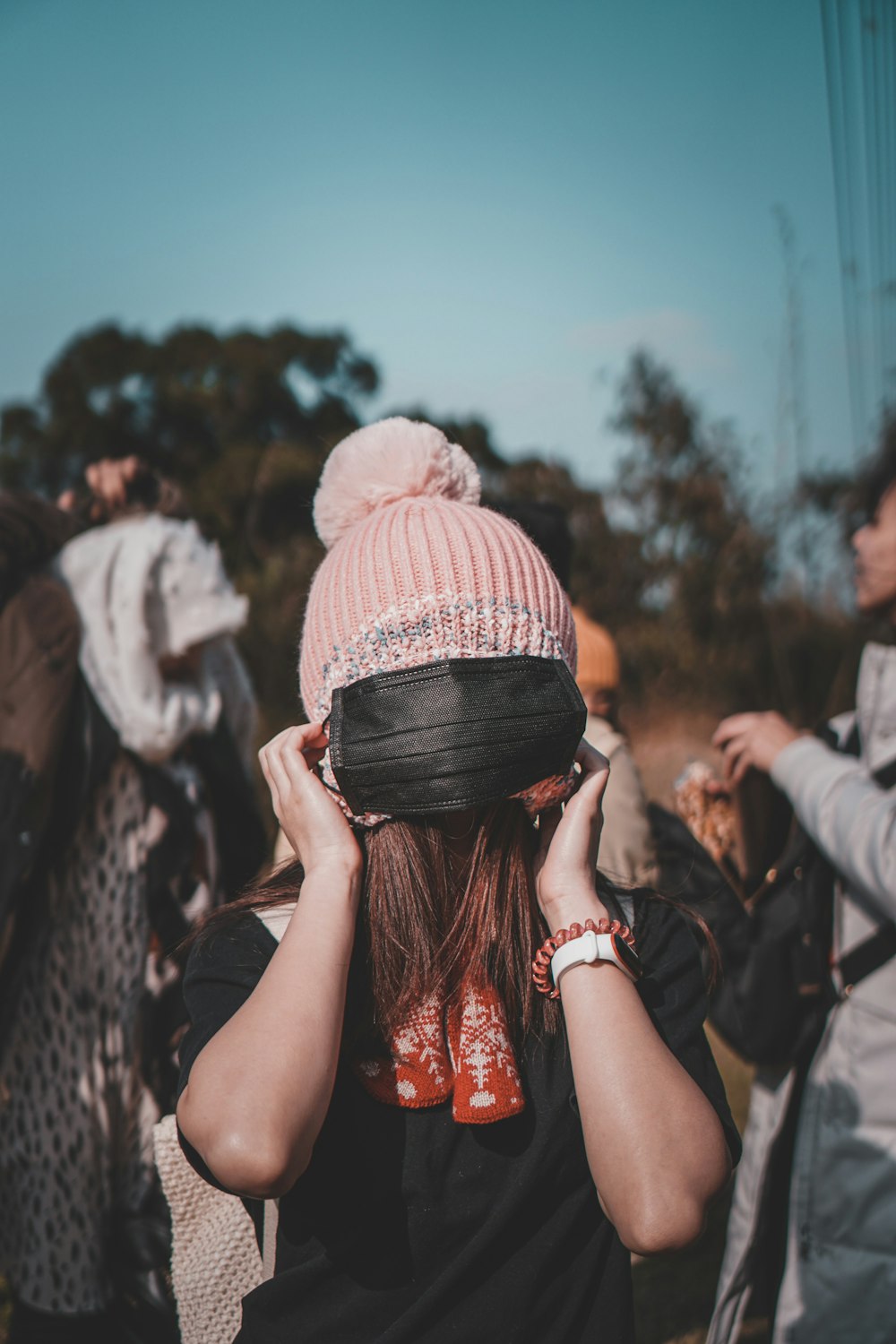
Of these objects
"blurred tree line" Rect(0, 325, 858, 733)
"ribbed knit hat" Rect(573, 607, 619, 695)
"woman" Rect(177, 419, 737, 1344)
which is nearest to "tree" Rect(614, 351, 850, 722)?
"blurred tree line" Rect(0, 325, 858, 733)

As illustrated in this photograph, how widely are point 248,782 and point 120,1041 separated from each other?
33.7 inches

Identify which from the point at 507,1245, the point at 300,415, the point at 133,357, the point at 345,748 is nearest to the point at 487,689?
the point at 345,748

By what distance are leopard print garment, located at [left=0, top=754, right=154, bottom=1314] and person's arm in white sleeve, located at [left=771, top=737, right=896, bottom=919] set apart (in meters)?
1.77

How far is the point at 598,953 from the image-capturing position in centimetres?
122

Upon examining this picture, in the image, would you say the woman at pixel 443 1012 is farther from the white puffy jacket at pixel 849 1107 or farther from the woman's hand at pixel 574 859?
the white puffy jacket at pixel 849 1107

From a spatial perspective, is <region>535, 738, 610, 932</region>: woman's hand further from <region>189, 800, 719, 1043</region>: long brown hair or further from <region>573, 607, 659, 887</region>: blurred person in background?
<region>573, 607, 659, 887</region>: blurred person in background

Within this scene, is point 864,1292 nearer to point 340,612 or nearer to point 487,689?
point 487,689

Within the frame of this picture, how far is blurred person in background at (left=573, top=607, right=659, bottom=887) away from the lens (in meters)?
2.57

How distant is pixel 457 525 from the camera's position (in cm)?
133

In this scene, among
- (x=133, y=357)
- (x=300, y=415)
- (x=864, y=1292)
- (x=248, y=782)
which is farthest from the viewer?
(x=133, y=357)

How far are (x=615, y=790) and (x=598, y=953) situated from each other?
4.56 feet

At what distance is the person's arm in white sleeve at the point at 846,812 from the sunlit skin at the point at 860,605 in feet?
0.18

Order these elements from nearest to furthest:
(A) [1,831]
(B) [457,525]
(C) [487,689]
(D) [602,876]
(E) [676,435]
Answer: (C) [487,689], (B) [457,525], (D) [602,876], (A) [1,831], (E) [676,435]

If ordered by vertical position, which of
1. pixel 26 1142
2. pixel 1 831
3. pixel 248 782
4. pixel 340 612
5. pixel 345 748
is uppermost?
pixel 340 612
